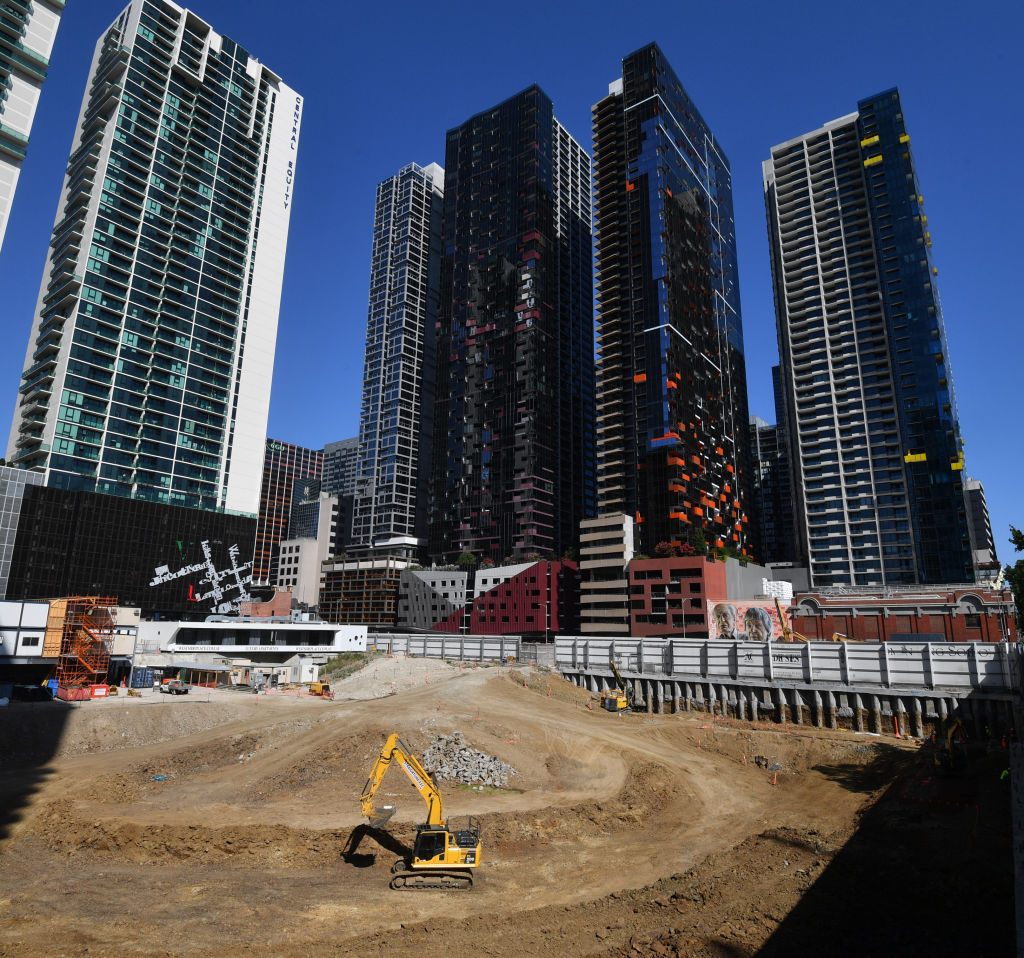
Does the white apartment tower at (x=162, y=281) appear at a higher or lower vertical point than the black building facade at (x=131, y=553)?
higher

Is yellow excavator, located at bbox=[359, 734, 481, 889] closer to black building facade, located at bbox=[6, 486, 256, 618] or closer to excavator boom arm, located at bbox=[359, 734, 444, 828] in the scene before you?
excavator boom arm, located at bbox=[359, 734, 444, 828]

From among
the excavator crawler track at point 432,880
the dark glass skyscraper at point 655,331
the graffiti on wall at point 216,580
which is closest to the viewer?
the excavator crawler track at point 432,880

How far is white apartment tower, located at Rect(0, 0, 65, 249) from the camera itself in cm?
10956

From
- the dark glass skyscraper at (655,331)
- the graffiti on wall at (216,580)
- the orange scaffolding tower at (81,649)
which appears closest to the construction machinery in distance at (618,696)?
the orange scaffolding tower at (81,649)

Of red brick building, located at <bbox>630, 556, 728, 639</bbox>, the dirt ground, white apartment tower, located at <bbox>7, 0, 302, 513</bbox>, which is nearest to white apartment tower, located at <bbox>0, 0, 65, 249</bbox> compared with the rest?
white apartment tower, located at <bbox>7, 0, 302, 513</bbox>

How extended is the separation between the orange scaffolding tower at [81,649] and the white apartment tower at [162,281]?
58.0 m

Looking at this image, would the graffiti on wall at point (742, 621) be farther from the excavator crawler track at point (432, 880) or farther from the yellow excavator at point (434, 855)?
the excavator crawler track at point (432, 880)

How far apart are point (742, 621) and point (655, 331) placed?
7369 cm

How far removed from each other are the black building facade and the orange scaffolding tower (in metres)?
50.5

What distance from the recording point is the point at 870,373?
178875 millimetres

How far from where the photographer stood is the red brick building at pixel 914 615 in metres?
114

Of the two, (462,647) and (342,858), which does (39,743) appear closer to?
(342,858)

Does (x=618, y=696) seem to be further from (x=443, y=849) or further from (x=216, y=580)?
(x=216, y=580)

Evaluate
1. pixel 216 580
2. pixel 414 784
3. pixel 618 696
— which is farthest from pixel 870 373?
pixel 414 784
